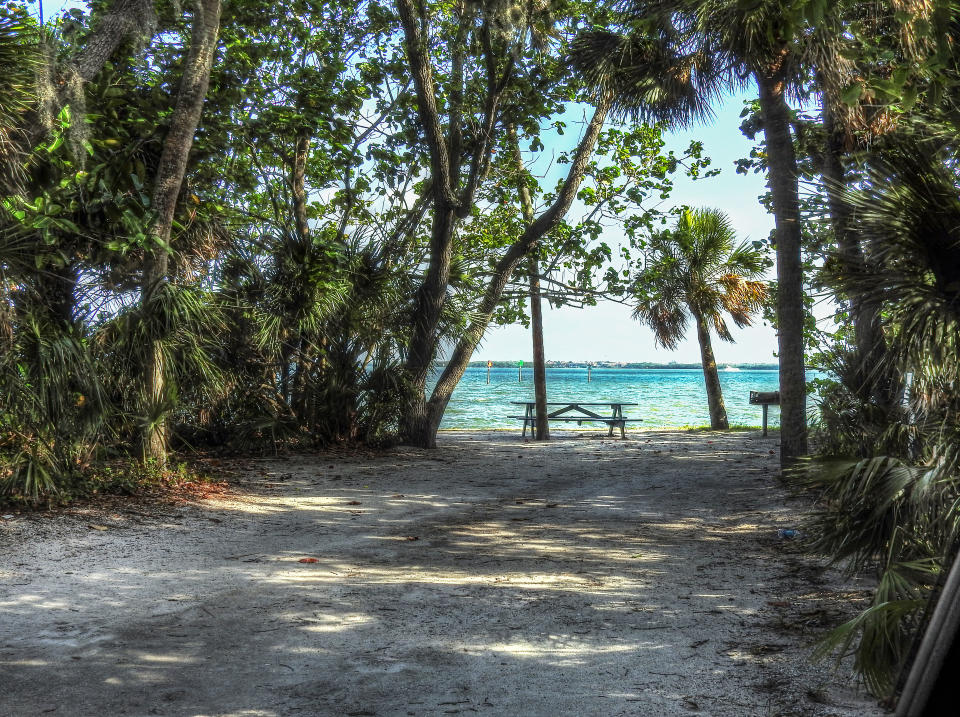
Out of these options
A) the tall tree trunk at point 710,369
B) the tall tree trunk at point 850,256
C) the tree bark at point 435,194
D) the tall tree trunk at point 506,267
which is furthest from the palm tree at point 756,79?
the tall tree trunk at point 710,369

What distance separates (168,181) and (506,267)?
694 cm

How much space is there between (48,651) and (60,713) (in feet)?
2.83

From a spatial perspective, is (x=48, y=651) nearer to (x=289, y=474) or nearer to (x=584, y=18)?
(x=289, y=474)

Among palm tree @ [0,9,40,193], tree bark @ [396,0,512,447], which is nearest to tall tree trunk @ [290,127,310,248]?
tree bark @ [396,0,512,447]

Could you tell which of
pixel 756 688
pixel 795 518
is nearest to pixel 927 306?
pixel 756 688

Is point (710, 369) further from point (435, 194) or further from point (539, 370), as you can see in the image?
point (435, 194)

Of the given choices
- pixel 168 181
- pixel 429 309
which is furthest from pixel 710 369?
pixel 168 181

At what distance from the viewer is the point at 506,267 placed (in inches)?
576

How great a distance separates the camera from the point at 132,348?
8250 millimetres

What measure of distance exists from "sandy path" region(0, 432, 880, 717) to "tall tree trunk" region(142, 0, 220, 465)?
1.21 metres

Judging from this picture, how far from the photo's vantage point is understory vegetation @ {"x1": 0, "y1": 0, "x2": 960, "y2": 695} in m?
4.51

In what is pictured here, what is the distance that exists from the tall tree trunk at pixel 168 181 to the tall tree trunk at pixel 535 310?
6.16 m

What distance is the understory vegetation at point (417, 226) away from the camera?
4.51m

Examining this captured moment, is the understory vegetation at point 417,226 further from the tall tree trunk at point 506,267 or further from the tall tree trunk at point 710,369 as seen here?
the tall tree trunk at point 710,369
